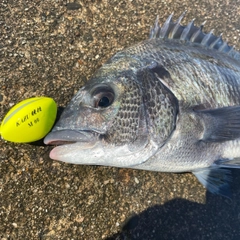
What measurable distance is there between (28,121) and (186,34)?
49.6 inches

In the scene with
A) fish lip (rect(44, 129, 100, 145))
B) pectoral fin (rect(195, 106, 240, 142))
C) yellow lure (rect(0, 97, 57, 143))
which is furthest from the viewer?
pectoral fin (rect(195, 106, 240, 142))

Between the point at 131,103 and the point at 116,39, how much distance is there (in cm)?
99

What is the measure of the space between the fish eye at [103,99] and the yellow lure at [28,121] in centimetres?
33

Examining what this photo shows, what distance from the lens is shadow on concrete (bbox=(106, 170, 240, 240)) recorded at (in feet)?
6.56

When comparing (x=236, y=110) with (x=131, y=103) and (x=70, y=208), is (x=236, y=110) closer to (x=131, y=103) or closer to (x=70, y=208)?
(x=131, y=103)

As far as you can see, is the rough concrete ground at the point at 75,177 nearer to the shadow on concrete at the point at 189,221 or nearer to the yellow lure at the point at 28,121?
the shadow on concrete at the point at 189,221

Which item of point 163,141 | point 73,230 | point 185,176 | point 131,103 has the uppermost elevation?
point 131,103

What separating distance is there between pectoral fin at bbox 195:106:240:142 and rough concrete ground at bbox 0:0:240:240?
511mm

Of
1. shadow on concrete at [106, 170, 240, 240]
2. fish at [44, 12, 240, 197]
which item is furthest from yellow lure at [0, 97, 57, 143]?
shadow on concrete at [106, 170, 240, 240]

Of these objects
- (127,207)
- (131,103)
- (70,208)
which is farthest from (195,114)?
(70,208)

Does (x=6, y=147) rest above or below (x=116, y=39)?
below

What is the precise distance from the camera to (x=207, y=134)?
1.81m

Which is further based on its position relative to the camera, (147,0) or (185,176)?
(147,0)

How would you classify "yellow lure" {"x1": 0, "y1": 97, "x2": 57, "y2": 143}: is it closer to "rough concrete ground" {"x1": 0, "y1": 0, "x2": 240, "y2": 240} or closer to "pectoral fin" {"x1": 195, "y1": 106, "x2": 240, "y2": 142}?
"rough concrete ground" {"x1": 0, "y1": 0, "x2": 240, "y2": 240}
